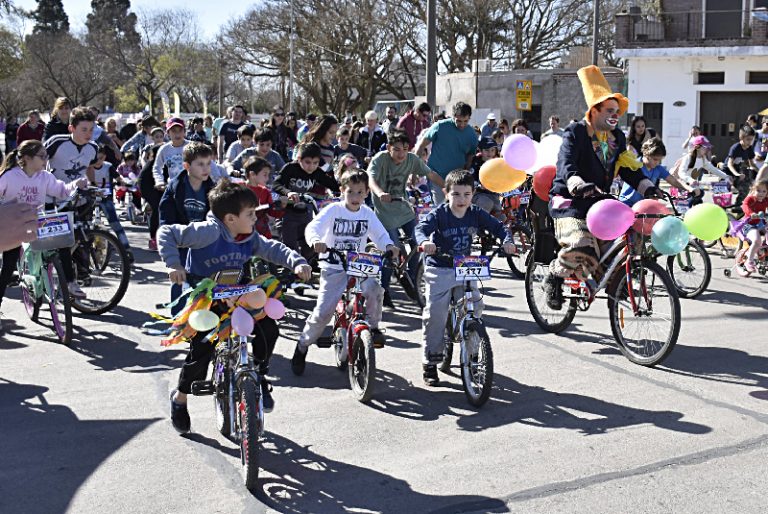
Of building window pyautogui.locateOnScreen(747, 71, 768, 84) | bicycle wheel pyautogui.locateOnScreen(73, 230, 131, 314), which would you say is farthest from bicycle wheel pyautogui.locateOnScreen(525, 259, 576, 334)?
building window pyautogui.locateOnScreen(747, 71, 768, 84)

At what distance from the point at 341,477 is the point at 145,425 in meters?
1.52

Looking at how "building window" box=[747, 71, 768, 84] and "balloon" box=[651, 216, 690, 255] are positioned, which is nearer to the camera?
"balloon" box=[651, 216, 690, 255]

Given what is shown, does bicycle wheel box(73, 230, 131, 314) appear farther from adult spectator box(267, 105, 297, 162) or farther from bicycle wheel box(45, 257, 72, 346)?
adult spectator box(267, 105, 297, 162)

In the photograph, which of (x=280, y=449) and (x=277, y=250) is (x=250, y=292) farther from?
(x=280, y=449)

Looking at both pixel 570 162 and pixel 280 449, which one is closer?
pixel 280 449

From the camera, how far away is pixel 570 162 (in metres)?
7.41

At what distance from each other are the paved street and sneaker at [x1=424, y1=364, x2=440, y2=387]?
0.08m

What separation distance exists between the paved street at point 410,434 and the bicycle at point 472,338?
16 centimetres

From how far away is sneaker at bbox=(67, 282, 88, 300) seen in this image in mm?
8789

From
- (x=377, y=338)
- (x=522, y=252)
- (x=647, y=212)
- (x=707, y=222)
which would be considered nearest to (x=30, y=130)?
(x=522, y=252)

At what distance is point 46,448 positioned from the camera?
5.38m

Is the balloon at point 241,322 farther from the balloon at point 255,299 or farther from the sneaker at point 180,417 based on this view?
the sneaker at point 180,417

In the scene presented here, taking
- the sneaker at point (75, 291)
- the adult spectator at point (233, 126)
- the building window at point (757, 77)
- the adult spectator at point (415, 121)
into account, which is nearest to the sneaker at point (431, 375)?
the sneaker at point (75, 291)

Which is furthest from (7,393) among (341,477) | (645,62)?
(645,62)
